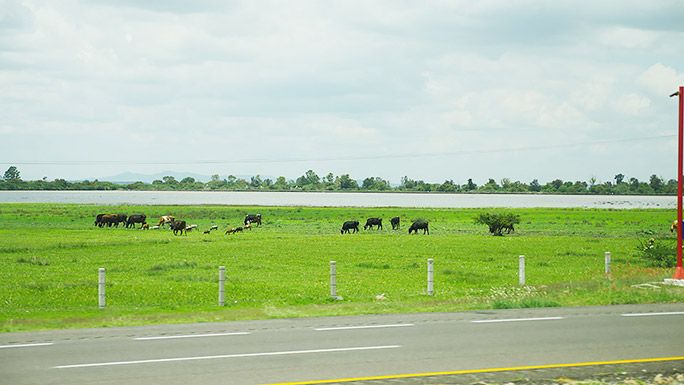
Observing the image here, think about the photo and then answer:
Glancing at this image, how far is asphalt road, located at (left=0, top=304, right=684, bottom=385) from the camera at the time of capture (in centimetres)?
1287

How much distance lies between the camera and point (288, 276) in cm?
3562

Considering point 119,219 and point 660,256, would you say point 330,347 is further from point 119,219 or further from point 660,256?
point 119,219

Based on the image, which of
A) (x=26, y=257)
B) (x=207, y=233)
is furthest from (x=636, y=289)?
(x=207, y=233)

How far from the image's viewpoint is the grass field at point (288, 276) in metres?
22.6

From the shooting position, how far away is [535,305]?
22.1 m

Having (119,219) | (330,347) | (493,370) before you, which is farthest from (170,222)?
(493,370)

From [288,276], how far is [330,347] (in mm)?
20488

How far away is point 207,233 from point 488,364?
197 feet

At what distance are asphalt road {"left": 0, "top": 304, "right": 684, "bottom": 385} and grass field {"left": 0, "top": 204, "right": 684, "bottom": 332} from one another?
2422 millimetres

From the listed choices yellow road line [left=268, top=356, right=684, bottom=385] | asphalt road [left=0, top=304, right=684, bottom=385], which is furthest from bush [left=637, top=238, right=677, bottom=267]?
yellow road line [left=268, top=356, right=684, bottom=385]

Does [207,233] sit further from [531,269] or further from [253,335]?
[253,335]

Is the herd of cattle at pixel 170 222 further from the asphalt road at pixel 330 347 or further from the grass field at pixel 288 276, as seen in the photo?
the asphalt road at pixel 330 347

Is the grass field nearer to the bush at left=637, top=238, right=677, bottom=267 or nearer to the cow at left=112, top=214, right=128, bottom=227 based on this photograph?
the bush at left=637, top=238, right=677, bottom=267

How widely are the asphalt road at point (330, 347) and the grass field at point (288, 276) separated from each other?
2.42m
